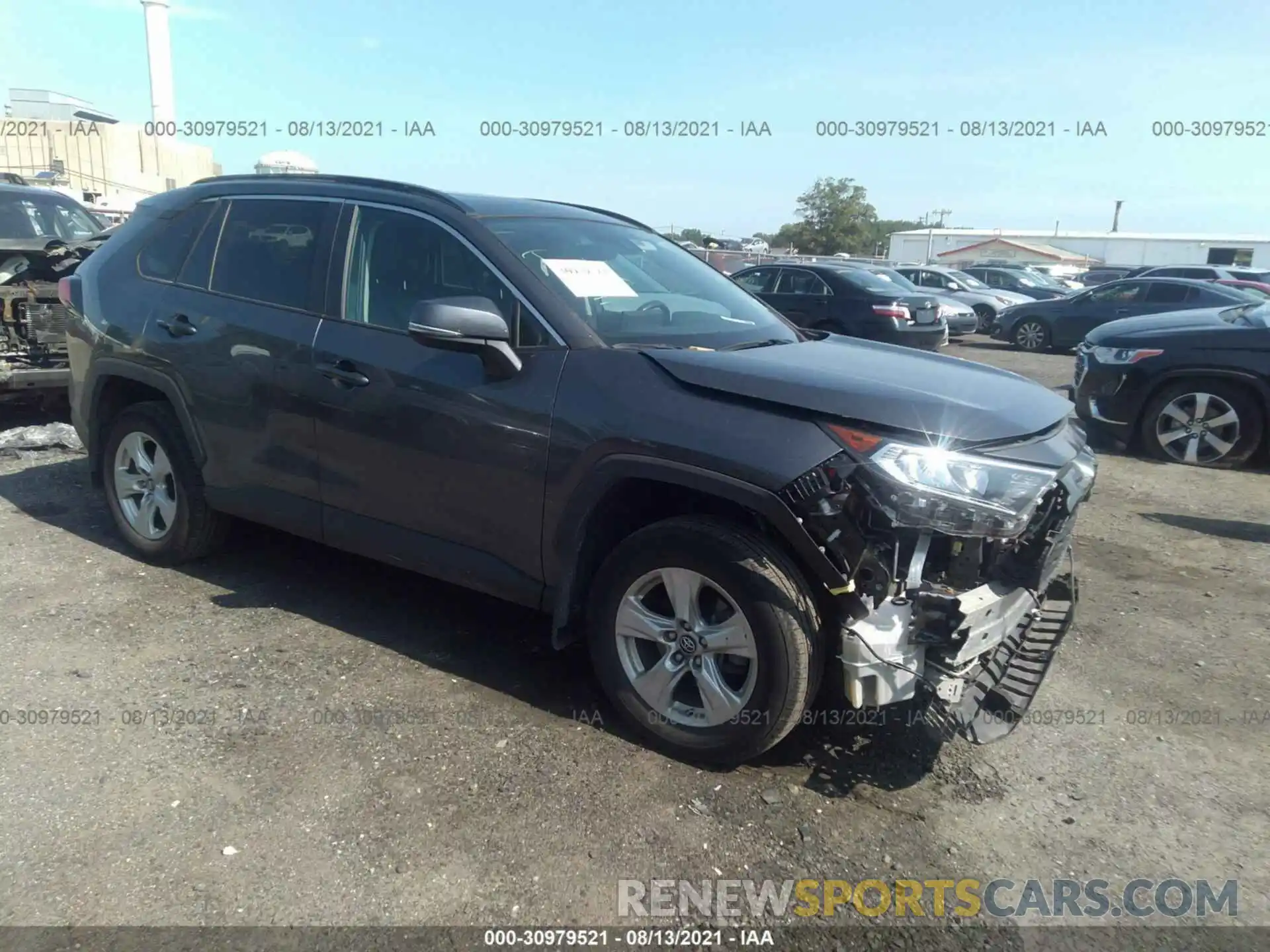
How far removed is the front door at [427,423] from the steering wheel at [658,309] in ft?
1.54

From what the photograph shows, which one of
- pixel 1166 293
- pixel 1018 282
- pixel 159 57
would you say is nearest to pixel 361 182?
pixel 1166 293

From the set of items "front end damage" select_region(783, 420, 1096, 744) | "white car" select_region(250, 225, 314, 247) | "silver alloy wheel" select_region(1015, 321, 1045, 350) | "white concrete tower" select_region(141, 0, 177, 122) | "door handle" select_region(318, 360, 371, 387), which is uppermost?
"white concrete tower" select_region(141, 0, 177, 122)

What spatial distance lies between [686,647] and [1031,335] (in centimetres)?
1678

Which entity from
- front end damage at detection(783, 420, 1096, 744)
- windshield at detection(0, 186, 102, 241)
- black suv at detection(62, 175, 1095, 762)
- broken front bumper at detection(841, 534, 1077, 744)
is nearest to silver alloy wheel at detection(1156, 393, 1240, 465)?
black suv at detection(62, 175, 1095, 762)

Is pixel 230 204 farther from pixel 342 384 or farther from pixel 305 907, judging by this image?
pixel 305 907

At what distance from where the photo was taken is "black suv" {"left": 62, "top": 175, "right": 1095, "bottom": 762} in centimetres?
284

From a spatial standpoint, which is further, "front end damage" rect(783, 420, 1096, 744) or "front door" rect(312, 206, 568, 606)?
"front door" rect(312, 206, 568, 606)

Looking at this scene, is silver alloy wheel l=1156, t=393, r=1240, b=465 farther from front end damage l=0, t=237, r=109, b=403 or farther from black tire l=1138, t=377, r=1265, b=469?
front end damage l=0, t=237, r=109, b=403

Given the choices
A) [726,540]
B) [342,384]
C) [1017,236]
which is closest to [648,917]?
[726,540]

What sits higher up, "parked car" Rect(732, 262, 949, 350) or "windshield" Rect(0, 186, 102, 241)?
"windshield" Rect(0, 186, 102, 241)

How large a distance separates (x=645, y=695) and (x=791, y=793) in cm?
58

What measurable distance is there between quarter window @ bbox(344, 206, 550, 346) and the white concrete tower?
59.5 metres

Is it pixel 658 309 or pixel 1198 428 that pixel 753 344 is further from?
pixel 1198 428

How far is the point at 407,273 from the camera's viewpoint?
151 inches
